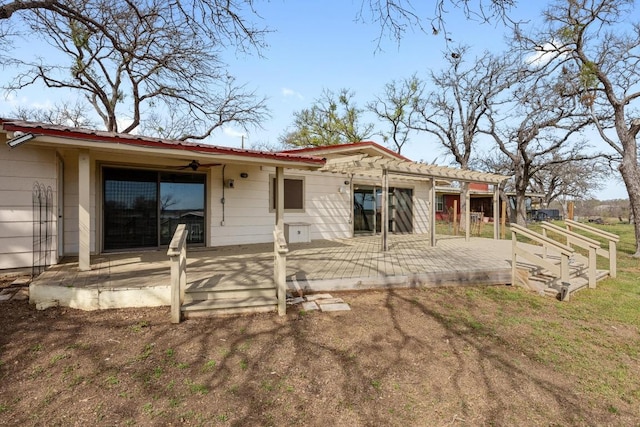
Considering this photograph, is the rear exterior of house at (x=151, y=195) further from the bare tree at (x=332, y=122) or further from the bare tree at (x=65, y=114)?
the bare tree at (x=332, y=122)

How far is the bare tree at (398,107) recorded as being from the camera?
23.2 meters

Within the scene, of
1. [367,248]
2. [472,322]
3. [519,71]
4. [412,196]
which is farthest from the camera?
[519,71]

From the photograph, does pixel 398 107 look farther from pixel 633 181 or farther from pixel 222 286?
pixel 222 286

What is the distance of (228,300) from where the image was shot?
3961 mm

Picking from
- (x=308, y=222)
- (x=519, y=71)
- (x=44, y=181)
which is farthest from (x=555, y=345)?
(x=519, y=71)

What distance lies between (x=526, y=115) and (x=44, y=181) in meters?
18.4

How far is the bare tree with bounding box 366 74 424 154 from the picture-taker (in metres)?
23.2

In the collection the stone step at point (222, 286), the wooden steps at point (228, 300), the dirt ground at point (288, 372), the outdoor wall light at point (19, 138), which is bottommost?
the dirt ground at point (288, 372)

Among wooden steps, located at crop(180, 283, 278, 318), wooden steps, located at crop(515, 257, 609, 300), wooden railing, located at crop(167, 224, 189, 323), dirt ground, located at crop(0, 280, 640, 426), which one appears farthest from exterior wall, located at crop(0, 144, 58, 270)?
wooden steps, located at crop(515, 257, 609, 300)

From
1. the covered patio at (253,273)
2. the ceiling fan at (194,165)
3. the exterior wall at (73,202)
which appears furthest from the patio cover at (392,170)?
the exterior wall at (73,202)

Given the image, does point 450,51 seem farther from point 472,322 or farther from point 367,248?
point 367,248

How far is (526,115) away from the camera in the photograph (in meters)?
15.6

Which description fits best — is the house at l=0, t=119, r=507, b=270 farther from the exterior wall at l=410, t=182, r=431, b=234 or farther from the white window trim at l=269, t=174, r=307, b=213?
the exterior wall at l=410, t=182, r=431, b=234

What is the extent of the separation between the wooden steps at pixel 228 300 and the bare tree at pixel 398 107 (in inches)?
878
